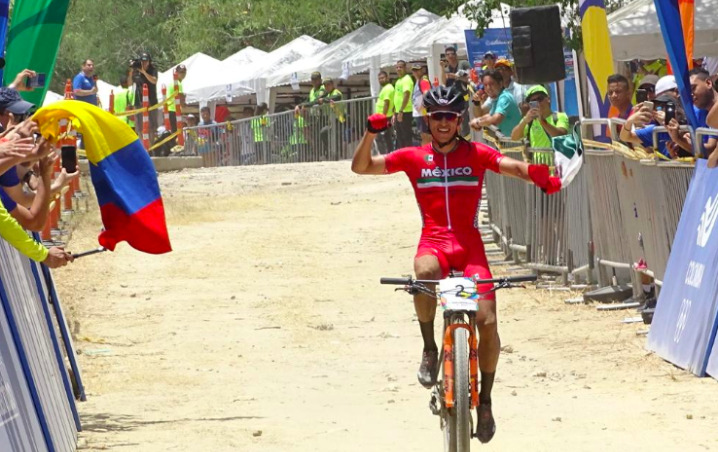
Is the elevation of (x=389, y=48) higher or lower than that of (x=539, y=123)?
lower

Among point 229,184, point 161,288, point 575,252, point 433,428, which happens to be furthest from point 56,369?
point 229,184

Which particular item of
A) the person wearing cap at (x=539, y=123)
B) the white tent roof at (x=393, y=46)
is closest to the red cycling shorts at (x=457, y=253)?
the person wearing cap at (x=539, y=123)

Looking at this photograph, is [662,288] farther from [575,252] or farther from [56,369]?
[56,369]

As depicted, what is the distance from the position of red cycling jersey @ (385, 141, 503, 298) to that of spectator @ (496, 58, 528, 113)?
8467 millimetres

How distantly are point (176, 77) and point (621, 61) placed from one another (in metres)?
11.2

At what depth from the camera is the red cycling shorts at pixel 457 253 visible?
27.1 feet

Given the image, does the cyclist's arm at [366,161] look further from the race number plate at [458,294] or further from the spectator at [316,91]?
the spectator at [316,91]

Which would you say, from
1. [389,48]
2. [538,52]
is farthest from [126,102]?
[538,52]

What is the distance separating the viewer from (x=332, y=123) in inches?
1302

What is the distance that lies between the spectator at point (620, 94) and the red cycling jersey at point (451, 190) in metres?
5.22

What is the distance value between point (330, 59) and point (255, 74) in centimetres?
489

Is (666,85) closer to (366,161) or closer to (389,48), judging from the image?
(366,161)

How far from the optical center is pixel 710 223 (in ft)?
33.5

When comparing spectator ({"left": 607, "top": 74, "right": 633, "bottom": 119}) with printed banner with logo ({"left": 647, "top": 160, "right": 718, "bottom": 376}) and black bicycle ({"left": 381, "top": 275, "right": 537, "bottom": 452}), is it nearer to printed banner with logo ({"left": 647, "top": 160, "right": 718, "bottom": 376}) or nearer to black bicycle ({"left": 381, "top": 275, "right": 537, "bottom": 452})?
printed banner with logo ({"left": 647, "top": 160, "right": 718, "bottom": 376})
